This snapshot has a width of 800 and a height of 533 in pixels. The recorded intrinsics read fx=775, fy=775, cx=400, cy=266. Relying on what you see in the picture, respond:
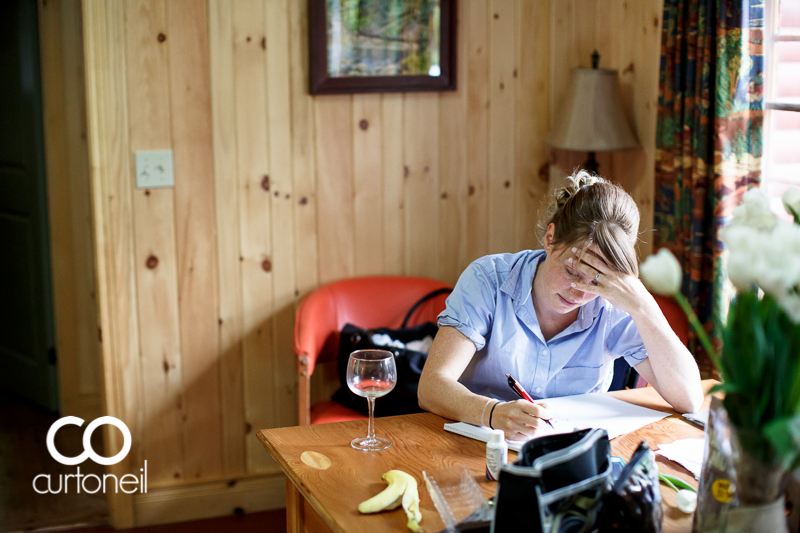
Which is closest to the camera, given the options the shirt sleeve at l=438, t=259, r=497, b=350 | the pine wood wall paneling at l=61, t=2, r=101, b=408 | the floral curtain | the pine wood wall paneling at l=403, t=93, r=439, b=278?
the shirt sleeve at l=438, t=259, r=497, b=350

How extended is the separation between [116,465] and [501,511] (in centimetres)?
196

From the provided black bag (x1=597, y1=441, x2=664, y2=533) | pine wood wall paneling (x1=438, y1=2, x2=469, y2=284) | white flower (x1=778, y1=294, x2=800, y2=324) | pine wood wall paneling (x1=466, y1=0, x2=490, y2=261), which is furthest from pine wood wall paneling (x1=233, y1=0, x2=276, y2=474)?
white flower (x1=778, y1=294, x2=800, y2=324)

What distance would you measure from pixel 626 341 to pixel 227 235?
140 cm

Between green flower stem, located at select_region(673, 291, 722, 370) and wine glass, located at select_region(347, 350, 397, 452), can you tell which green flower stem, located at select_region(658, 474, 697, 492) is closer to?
green flower stem, located at select_region(673, 291, 722, 370)

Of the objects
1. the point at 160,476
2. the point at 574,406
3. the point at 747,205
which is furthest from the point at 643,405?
the point at 160,476

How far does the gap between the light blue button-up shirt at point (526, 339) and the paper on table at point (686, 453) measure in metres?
0.36

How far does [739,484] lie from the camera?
1.08 metres

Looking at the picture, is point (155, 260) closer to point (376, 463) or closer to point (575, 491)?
point (376, 463)

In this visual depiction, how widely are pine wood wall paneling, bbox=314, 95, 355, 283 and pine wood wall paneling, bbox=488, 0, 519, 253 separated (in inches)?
21.6

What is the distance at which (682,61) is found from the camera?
2365mm

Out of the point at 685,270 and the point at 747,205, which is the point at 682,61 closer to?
the point at 685,270

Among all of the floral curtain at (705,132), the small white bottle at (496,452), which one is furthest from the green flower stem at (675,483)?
the floral curtain at (705,132)

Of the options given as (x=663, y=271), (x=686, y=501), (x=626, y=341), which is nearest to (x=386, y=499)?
(x=686, y=501)

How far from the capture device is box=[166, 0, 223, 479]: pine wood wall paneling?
8.23 feet
